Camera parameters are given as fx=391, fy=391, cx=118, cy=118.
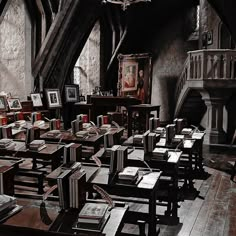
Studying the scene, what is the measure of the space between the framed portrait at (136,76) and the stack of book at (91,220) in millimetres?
10893

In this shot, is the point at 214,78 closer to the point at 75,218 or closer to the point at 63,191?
the point at 63,191

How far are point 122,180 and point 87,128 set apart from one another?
374 centimetres

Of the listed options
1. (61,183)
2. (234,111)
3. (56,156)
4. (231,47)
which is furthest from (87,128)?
(231,47)

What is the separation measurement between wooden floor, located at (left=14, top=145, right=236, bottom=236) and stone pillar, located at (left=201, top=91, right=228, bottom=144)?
13.6 feet

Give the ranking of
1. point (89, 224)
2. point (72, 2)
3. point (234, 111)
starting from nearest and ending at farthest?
point (89, 224)
point (72, 2)
point (234, 111)

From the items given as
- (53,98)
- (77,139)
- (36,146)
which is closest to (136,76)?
(53,98)

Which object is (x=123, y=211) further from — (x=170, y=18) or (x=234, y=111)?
(x=170, y=18)

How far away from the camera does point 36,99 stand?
9.91 metres

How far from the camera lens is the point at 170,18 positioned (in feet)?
50.6

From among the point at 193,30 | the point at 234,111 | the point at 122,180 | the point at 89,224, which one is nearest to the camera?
the point at 89,224

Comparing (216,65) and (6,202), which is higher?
(216,65)

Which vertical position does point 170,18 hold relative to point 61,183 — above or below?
above

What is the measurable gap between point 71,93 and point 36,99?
57.4 inches

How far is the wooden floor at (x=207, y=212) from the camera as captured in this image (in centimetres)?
448
